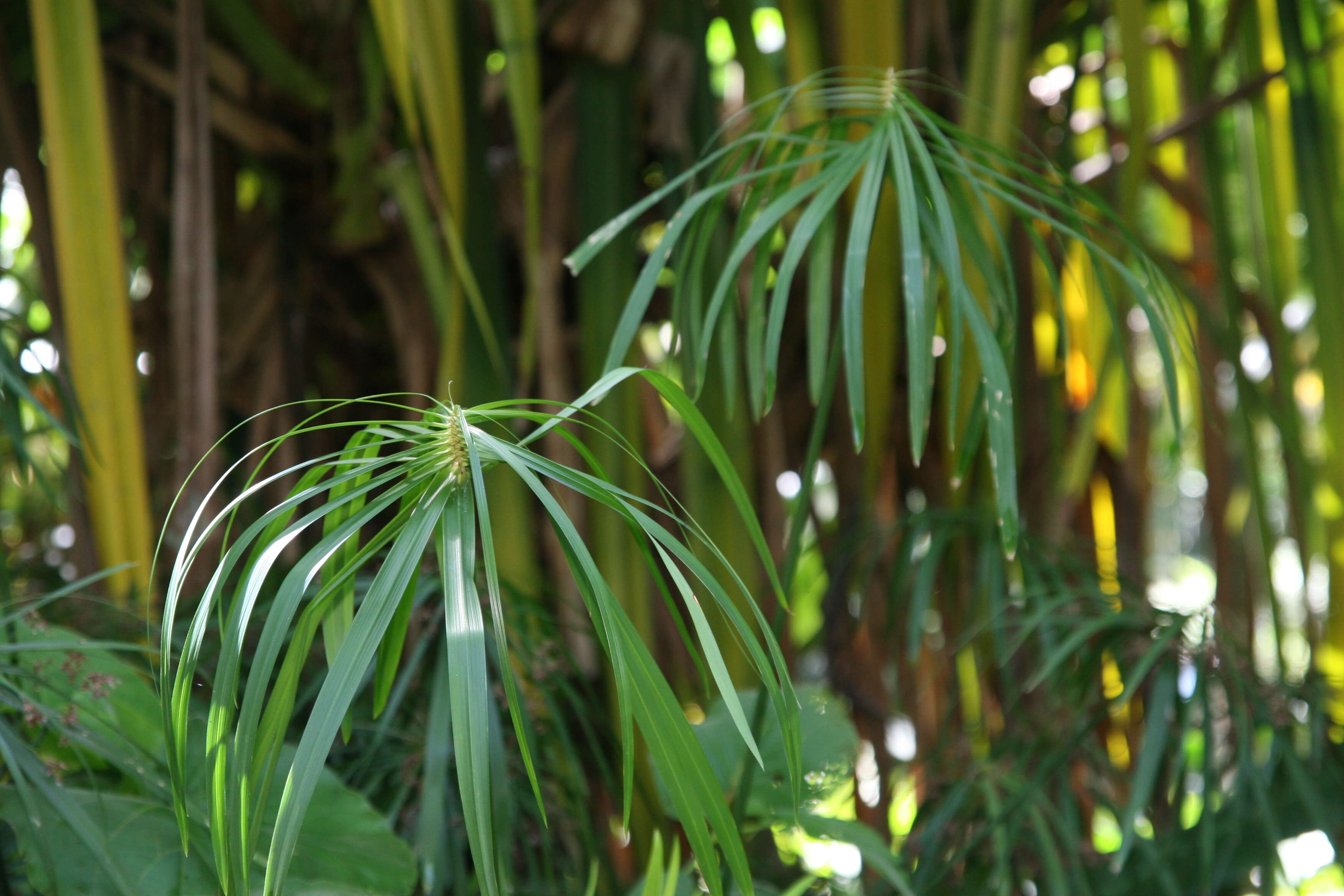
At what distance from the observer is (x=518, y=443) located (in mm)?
282

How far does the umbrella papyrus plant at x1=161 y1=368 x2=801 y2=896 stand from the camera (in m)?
0.23

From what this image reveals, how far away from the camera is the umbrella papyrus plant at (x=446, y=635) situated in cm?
23

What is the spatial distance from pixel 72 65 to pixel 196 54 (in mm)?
113

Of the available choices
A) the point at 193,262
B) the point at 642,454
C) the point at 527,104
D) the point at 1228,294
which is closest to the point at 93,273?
the point at 193,262

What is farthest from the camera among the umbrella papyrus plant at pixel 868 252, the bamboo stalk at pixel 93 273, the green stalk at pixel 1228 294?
the green stalk at pixel 1228 294

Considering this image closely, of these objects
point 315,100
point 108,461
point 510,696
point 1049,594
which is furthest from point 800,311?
point 510,696

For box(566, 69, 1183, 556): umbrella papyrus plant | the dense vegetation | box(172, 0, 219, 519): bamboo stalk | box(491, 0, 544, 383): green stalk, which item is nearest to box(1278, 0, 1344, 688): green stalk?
the dense vegetation

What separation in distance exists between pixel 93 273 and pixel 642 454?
1.48 ft

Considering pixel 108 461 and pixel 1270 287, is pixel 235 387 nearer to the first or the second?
pixel 108 461

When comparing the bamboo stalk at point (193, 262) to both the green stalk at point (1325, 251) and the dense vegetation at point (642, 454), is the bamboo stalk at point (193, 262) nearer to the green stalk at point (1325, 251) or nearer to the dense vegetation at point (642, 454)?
the dense vegetation at point (642, 454)

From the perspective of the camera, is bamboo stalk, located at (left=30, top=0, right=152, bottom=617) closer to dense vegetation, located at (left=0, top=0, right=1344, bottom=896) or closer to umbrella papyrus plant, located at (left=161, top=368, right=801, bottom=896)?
dense vegetation, located at (left=0, top=0, right=1344, bottom=896)

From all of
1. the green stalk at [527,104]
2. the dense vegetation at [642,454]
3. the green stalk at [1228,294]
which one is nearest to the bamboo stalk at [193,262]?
the dense vegetation at [642,454]

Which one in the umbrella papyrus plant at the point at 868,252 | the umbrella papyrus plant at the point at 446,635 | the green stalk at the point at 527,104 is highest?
the green stalk at the point at 527,104

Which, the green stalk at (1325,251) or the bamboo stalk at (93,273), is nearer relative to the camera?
the bamboo stalk at (93,273)
